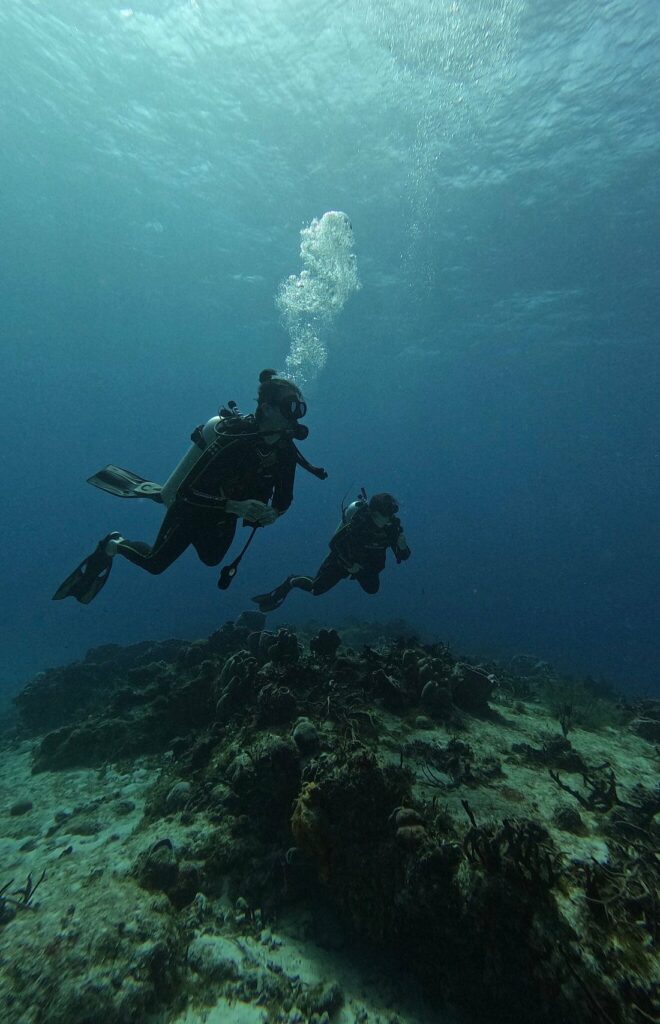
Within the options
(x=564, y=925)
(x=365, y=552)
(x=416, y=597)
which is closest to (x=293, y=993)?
(x=564, y=925)

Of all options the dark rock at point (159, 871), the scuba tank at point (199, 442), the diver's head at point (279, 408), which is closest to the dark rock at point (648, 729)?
the dark rock at point (159, 871)

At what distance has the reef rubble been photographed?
2717 mm

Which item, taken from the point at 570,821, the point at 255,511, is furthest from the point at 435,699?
the point at 255,511

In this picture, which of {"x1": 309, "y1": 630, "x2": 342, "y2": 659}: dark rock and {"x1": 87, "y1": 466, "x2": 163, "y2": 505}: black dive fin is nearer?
{"x1": 87, "y1": 466, "x2": 163, "y2": 505}: black dive fin

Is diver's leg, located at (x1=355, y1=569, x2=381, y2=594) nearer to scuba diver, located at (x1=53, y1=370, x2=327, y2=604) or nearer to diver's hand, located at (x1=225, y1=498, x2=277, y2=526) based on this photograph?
scuba diver, located at (x1=53, y1=370, x2=327, y2=604)

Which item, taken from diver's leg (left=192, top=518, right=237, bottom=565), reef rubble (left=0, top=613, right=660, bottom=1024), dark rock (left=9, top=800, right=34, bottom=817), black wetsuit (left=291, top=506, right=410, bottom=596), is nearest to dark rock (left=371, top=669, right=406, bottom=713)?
reef rubble (left=0, top=613, right=660, bottom=1024)

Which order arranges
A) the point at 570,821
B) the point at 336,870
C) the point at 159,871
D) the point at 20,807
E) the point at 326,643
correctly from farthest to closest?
the point at 326,643
the point at 20,807
the point at 570,821
the point at 159,871
the point at 336,870

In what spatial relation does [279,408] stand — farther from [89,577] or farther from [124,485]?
[89,577]

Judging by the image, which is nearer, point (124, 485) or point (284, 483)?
point (284, 483)

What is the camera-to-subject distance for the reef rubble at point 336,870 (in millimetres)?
2717

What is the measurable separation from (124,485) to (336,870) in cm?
589

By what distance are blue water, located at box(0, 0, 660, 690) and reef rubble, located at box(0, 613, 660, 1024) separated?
956 inches

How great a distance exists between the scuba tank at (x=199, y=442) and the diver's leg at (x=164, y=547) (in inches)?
14.7

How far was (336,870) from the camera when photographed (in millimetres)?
3402
